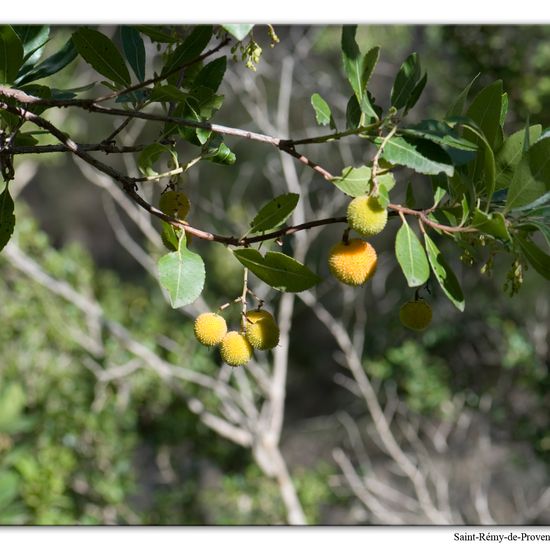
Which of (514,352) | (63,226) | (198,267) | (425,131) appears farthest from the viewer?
(63,226)

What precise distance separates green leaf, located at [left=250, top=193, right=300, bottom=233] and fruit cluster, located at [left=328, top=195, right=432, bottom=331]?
75 mm

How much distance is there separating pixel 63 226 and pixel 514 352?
4.60 meters

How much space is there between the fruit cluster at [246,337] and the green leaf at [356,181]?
17 centimetres

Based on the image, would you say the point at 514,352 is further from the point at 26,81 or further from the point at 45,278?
the point at 26,81

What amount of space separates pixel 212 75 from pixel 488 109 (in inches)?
12.7

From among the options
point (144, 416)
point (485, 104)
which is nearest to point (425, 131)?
point (485, 104)

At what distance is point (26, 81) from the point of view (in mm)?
990

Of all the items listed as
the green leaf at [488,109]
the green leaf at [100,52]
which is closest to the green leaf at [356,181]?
the green leaf at [488,109]

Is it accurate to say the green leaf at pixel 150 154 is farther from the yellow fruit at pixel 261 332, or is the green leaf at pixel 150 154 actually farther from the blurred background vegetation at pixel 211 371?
the blurred background vegetation at pixel 211 371

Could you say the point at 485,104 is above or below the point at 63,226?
above

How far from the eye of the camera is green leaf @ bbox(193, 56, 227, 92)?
0.89m

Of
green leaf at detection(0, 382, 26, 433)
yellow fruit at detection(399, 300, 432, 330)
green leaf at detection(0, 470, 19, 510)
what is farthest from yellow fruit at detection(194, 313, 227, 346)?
green leaf at detection(0, 382, 26, 433)

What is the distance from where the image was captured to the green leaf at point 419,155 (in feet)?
2.24

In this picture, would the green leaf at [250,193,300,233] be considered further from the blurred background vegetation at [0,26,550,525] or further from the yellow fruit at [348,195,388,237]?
the blurred background vegetation at [0,26,550,525]
